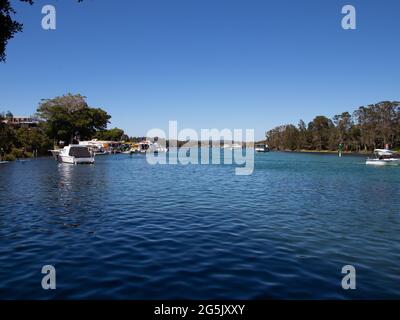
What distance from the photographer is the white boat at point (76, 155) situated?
91500mm

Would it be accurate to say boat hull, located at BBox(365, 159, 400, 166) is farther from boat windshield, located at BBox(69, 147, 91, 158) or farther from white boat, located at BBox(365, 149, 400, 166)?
boat windshield, located at BBox(69, 147, 91, 158)

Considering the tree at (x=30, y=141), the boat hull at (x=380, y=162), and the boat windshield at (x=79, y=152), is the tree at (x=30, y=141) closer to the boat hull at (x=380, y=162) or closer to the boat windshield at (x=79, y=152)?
the boat windshield at (x=79, y=152)

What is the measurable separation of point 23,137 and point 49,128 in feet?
92.3

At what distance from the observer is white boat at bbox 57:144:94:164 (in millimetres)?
91500

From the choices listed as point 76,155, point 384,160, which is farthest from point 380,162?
point 76,155

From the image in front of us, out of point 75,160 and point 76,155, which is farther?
point 76,155

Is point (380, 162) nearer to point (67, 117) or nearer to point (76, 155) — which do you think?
point (76, 155)

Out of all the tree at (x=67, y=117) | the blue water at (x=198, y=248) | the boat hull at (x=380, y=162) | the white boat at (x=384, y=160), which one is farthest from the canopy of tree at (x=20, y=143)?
the white boat at (x=384, y=160)

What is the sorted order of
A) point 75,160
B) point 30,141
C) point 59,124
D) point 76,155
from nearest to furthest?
point 75,160 < point 76,155 < point 30,141 < point 59,124

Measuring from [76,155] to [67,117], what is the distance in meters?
66.8

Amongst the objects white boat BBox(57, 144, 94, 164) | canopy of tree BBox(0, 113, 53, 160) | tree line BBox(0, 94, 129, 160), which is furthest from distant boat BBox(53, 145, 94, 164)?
tree line BBox(0, 94, 129, 160)

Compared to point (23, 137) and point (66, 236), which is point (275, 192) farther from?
point (23, 137)

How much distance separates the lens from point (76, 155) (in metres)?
92.9
